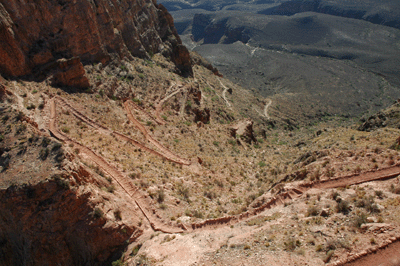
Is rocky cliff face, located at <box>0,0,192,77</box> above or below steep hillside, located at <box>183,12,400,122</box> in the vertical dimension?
above

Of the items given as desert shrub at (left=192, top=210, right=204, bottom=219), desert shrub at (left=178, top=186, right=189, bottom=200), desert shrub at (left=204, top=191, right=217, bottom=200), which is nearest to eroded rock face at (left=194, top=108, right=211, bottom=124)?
desert shrub at (left=204, top=191, right=217, bottom=200)

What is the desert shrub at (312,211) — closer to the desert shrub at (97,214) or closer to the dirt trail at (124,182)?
the dirt trail at (124,182)

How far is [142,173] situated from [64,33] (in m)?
17.8

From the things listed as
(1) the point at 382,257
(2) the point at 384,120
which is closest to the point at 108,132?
(1) the point at 382,257

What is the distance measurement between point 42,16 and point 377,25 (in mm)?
145222

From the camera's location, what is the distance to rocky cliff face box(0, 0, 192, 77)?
2186 cm

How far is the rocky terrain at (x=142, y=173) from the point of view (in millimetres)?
10680

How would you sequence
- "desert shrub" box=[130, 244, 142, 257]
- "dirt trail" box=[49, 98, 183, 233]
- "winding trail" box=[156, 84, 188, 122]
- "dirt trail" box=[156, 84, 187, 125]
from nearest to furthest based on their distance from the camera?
"desert shrub" box=[130, 244, 142, 257] < "dirt trail" box=[49, 98, 183, 233] < "dirt trail" box=[156, 84, 187, 125] < "winding trail" box=[156, 84, 188, 122]

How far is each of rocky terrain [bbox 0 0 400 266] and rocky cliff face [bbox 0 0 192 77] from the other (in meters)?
0.12

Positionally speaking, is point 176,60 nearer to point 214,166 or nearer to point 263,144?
point 263,144

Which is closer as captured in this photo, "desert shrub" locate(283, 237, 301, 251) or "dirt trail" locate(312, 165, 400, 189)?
"desert shrub" locate(283, 237, 301, 251)

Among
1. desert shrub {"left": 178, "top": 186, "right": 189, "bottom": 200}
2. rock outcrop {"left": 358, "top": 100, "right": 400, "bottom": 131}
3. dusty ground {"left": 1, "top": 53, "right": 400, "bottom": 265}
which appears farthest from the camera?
rock outcrop {"left": 358, "top": 100, "right": 400, "bottom": 131}

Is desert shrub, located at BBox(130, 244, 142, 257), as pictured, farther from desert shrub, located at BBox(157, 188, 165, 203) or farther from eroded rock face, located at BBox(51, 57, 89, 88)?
eroded rock face, located at BBox(51, 57, 89, 88)

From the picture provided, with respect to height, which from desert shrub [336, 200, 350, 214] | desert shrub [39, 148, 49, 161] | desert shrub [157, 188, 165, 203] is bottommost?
desert shrub [157, 188, 165, 203]
